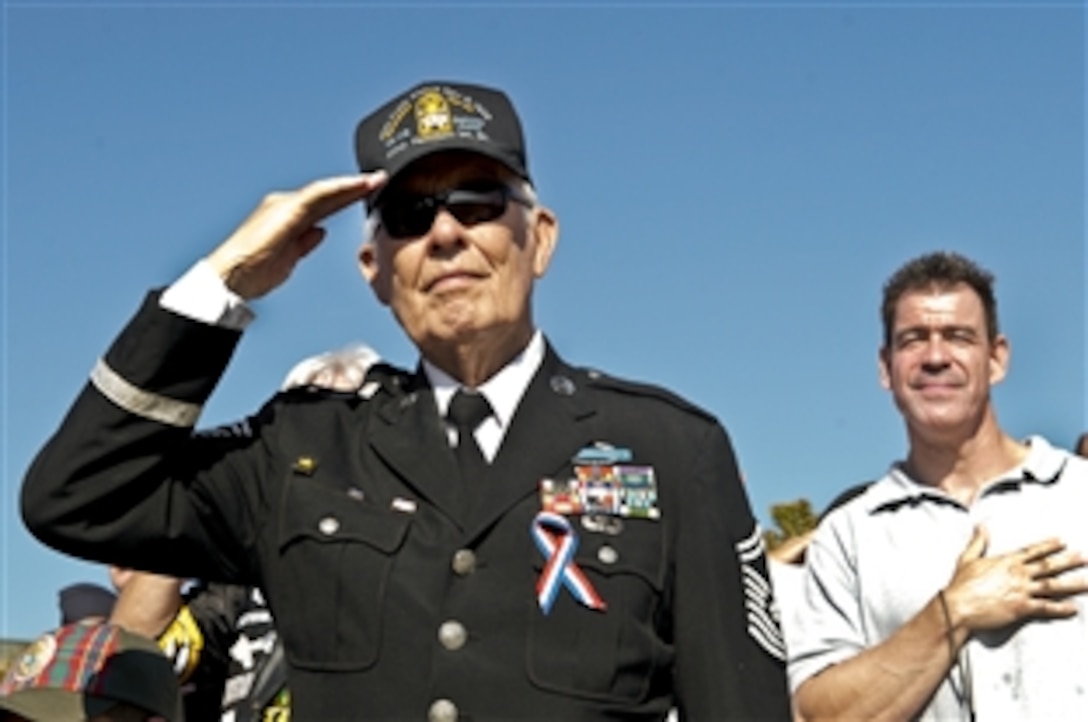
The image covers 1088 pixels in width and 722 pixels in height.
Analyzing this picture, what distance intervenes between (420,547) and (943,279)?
299 centimetres

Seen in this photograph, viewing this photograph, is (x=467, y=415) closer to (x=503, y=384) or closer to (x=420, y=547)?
(x=503, y=384)

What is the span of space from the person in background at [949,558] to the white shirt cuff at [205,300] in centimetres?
277

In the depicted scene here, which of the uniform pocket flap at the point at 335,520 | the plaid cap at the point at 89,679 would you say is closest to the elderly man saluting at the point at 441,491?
the uniform pocket flap at the point at 335,520

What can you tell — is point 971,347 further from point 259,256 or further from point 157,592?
point 259,256

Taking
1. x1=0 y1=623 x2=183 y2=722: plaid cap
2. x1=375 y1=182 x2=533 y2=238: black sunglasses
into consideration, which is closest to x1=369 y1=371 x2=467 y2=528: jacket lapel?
x1=375 y1=182 x2=533 y2=238: black sunglasses

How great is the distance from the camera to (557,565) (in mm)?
3602

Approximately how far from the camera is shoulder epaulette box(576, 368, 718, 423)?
390cm

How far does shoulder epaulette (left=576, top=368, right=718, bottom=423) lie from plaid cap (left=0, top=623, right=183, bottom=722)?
1.47 m

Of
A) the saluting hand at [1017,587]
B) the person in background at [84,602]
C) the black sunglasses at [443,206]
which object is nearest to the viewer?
the black sunglasses at [443,206]

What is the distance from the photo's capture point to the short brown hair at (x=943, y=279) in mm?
6133

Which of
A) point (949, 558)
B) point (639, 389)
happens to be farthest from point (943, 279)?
point (639, 389)

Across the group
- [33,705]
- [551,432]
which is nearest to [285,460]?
[551,432]

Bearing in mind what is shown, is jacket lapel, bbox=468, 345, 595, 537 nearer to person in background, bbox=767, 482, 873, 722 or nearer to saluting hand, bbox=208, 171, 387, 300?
saluting hand, bbox=208, 171, 387, 300

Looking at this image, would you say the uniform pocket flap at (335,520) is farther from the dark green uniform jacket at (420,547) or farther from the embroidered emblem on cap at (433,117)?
the embroidered emblem on cap at (433,117)
